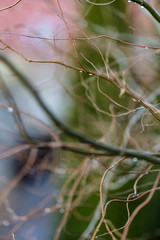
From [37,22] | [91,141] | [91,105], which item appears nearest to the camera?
[91,141]

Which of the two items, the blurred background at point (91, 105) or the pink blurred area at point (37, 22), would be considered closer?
the blurred background at point (91, 105)

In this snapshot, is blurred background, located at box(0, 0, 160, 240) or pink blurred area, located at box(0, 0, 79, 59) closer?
blurred background, located at box(0, 0, 160, 240)

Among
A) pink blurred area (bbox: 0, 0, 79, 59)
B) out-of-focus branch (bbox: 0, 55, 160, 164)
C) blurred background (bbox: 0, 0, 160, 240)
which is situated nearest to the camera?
out-of-focus branch (bbox: 0, 55, 160, 164)

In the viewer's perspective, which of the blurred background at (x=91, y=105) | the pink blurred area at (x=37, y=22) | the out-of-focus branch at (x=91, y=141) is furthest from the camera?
the pink blurred area at (x=37, y=22)

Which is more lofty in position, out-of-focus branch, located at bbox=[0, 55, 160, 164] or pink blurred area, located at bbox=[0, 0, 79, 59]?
pink blurred area, located at bbox=[0, 0, 79, 59]

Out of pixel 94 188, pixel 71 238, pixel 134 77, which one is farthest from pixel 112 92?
pixel 71 238

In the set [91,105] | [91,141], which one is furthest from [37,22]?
[91,141]

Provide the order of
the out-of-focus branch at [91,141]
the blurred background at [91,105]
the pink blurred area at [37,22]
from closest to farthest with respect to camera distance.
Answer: the out-of-focus branch at [91,141], the blurred background at [91,105], the pink blurred area at [37,22]

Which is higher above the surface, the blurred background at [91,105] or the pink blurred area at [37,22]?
the pink blurred area at [37,22]

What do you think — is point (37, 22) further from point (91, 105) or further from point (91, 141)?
point (91, 141)

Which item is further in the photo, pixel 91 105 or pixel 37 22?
pixel 37 22

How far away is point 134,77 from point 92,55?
0.29 ft

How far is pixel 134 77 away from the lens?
1.85ft

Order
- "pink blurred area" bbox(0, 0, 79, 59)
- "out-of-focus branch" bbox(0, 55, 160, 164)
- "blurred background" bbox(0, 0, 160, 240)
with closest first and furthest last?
"out-of-focus branch" bbox(0, 55, 160, 164)
"blurred background" bbox(0, 0, 160, 240)
"pink blurred area" bbox(0, 0, 79, 59)
